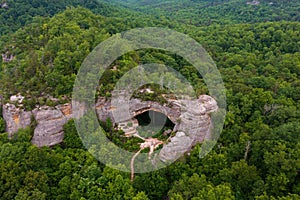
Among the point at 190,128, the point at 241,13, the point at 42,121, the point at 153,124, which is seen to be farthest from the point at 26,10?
the point at 190,128

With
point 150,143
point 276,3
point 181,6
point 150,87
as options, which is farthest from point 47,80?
point 181,6

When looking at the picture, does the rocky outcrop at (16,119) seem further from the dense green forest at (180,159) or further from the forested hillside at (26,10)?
the forested hillside at (26,10)

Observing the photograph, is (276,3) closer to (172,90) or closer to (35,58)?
(172,90)

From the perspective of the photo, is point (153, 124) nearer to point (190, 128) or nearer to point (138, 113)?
point (138, 113)

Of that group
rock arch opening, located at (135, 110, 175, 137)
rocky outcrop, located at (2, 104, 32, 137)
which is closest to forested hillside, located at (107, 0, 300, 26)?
rock arch opening, located at (135, 110, 175, 137)

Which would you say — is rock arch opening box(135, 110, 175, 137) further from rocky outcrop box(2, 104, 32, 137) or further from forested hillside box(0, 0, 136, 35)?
forested hillside box(0, 0, 136, 35)

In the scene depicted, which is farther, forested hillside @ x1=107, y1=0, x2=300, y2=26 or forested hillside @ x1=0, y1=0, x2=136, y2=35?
forested hillside @ x1=107, y1=0, x2=300, y2=26
